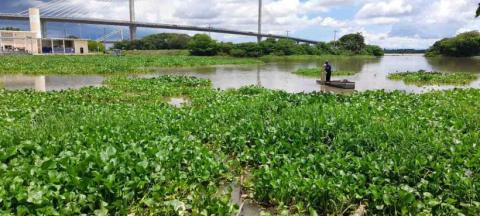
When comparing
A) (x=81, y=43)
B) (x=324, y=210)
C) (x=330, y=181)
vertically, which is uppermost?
(x=81, y=43)

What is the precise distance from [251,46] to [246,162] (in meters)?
63.9

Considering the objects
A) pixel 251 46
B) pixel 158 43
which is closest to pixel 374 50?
pixel 251 46

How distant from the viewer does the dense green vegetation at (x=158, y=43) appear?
279 ft

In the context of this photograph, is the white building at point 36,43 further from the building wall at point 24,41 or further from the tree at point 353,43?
the tree at point 353,43

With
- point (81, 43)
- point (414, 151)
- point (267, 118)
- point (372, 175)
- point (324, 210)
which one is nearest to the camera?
point (324, 210)

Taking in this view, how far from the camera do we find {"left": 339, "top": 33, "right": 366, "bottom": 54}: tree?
8625 centimetres

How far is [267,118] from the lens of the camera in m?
8.20

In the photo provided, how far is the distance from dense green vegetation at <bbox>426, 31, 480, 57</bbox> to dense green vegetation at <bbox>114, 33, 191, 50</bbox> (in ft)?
182

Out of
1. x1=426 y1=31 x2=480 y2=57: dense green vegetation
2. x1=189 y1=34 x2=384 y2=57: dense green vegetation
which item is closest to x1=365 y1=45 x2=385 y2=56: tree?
x1=189 y1=34 x2=384 y2=57: dense green vegetation

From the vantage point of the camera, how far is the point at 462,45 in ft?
247

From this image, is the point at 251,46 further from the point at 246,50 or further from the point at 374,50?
the point at 374,50

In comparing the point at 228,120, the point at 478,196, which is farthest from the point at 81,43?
the point at 478,196

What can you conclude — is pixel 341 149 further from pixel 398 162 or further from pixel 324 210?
pixel 324 210

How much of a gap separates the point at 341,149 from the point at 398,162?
955 mm
